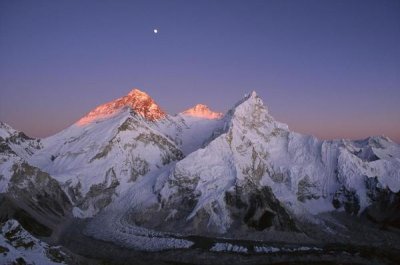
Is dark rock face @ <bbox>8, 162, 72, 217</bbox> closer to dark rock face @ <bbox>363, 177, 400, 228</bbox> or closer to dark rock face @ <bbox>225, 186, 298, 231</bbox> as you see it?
dark rock face @ <bbox>225, 186, 298, 231</bbox>

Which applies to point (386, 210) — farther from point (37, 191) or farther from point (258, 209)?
point (37, 191)

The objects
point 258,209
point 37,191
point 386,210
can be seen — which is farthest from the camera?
point 386,210

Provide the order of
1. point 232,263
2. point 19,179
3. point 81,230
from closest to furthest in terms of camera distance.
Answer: point 232,263 → point 81,230 → point 19,179

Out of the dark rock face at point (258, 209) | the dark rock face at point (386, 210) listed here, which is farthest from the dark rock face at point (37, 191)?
the dark rock face at point (386, 210)

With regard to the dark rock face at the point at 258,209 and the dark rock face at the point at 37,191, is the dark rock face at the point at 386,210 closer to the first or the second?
the dark rock face at the point at 258,209

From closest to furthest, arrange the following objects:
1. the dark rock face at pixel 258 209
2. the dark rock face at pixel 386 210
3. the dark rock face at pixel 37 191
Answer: the dark rock face at pixel 258 209, the dark rock face at pixel 37 191, the dark rock face at pixel 386 210

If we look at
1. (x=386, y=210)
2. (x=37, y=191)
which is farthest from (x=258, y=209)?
(x=37, y=191)

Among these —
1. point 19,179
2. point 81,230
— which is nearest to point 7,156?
point 19,179

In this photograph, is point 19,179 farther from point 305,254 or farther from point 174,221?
point 305,254
